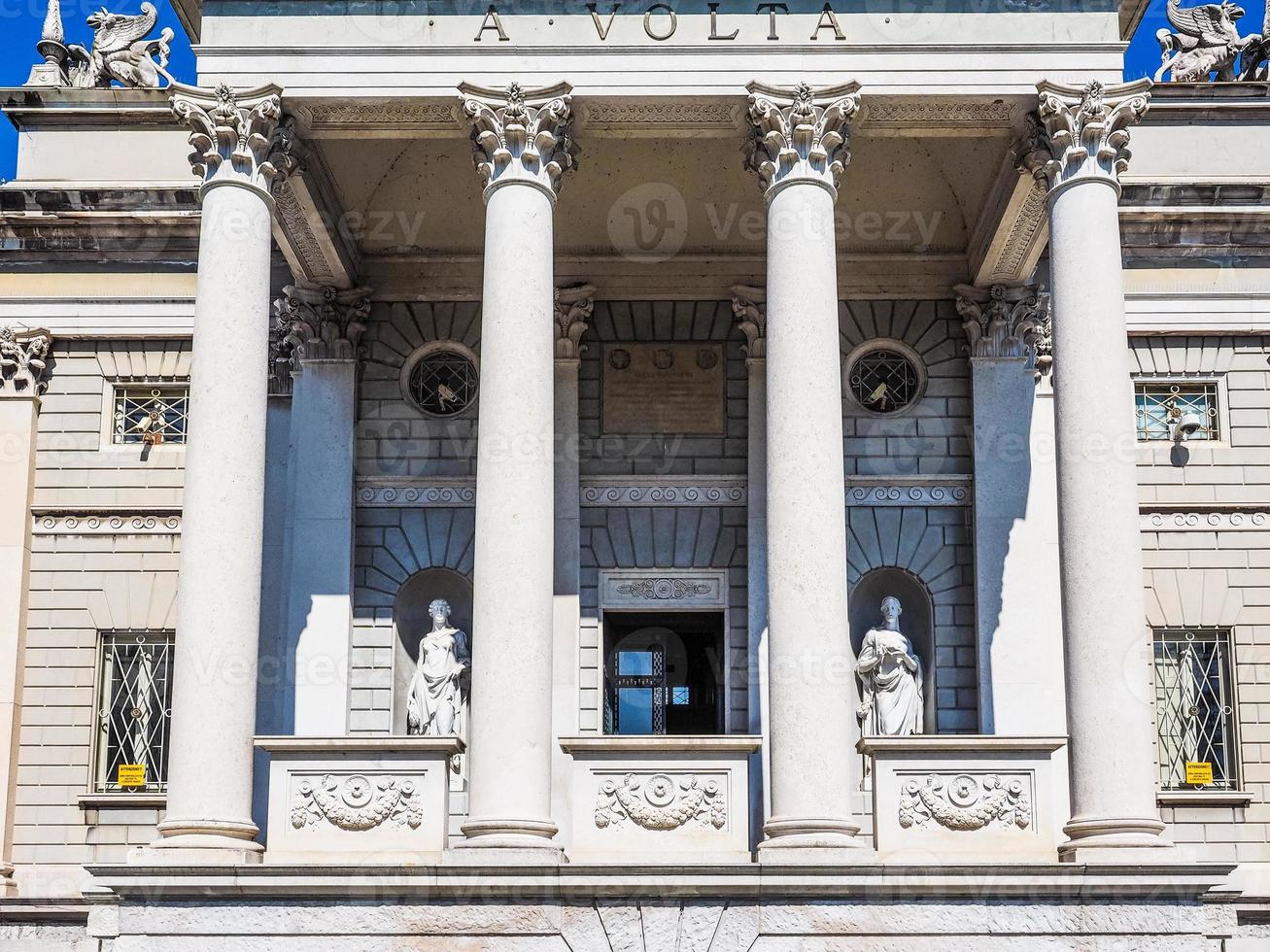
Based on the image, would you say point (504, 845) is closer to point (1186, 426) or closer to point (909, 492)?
point (909, 492)

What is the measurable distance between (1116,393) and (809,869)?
262 inches

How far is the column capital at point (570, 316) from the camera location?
91.8 ft

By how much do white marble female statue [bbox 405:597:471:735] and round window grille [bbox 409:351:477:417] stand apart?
391 cm

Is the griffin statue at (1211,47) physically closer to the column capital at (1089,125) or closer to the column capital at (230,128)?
the column capital at (1089,125)

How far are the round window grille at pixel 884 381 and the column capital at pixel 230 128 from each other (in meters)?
9.95

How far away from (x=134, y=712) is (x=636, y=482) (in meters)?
8.28

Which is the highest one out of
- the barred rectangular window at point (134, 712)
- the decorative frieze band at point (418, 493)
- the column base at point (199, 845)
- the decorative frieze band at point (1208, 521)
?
the decorative frieze band at point (418, 493)

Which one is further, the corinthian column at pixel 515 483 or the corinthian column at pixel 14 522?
the corinthian column at pixel 14 522

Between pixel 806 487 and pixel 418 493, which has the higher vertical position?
pixel 418 493

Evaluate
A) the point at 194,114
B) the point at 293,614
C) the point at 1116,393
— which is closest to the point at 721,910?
the point at 1116,393

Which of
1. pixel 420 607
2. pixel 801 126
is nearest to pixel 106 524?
pixel 420 607

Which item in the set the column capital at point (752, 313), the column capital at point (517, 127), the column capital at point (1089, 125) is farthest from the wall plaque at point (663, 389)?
the column capital at point (1089, 125)

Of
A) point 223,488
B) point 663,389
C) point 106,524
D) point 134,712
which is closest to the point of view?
point 223,488

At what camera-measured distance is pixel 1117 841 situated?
20.4 m
